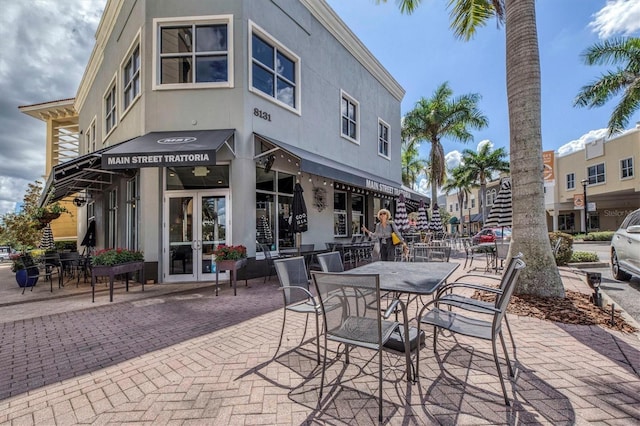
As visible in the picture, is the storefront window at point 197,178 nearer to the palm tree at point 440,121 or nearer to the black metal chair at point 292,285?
the black metal chair at point 292,285

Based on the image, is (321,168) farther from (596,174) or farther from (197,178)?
(596,174)

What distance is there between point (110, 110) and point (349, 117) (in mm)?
10198

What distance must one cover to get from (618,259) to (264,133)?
9.72 metres

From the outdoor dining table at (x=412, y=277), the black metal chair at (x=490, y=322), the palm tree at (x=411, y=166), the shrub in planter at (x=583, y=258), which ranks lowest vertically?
the shrub in planter at (x=583, y=258)

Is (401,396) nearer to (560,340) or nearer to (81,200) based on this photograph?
(560,340)

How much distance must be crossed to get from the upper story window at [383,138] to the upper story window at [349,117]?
2473 millimetres

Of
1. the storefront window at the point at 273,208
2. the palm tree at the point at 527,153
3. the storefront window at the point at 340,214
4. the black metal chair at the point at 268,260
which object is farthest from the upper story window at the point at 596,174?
the black metal chair at the point at 268,260

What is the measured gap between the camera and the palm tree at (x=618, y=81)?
14672mm

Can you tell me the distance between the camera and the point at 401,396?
2.67 m

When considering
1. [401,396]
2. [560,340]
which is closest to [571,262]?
[560,340]

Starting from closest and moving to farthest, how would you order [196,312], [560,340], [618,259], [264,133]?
[560,340] < [196,312] < [618,259] < [264,133]

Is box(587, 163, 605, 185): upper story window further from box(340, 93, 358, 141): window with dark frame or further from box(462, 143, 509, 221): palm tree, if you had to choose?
box(340, 93, 358, 141): window with dark frame

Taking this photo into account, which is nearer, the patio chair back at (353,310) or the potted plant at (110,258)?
the patio chair back at (353,310)

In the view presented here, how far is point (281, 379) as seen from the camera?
9.86ft
